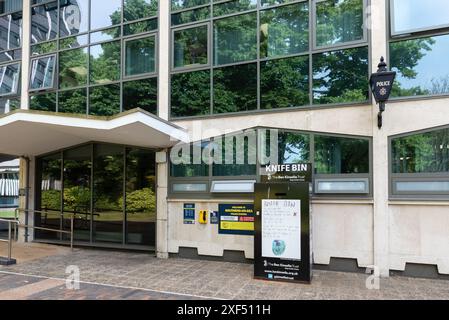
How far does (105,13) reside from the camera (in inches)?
368

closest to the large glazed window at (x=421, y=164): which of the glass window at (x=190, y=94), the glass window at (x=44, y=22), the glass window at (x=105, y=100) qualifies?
the glass window at (x=190, y=94)

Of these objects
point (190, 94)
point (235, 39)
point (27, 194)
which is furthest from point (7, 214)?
point (235, 39)

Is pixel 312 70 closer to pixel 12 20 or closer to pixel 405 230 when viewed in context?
pixel 405 230

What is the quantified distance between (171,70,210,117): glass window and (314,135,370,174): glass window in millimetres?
2577

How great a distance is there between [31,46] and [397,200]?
10229 millimetres

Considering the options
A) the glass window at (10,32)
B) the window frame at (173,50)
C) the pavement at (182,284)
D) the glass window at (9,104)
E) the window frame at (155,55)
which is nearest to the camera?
the pavement at (182,284)

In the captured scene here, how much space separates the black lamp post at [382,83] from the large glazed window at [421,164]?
0.86m

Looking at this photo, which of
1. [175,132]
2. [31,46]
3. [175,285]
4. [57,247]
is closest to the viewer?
[175,285]

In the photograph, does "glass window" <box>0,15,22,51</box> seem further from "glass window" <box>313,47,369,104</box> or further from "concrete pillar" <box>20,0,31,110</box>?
"glass window" <box>313,47,369,104</box>

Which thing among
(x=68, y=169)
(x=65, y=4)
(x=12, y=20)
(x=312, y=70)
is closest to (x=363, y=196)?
(x=312, y=70)

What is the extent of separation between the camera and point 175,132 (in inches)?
303

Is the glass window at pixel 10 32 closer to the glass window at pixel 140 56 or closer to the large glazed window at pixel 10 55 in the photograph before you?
the large glazed window at pixel 10 55

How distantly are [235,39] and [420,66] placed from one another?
12.0 feet

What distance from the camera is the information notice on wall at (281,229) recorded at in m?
5.98
